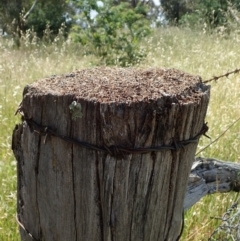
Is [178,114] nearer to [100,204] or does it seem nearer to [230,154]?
[100,204]

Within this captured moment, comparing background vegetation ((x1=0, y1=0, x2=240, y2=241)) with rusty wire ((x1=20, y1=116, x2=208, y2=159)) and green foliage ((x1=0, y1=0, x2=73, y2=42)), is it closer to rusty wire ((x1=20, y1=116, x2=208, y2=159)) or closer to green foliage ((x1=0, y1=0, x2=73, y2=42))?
rusty wire ((x1=20, y1=116, x2=208, y2=159))

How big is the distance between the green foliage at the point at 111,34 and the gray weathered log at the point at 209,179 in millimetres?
6153

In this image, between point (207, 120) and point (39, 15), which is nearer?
point (207, 120)

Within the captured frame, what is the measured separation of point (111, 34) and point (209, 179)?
6746 mm

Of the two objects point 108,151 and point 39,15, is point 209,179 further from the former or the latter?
point 39,15

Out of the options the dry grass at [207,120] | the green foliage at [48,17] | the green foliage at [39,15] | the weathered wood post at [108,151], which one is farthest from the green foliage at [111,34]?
the green foliage at [39,15]

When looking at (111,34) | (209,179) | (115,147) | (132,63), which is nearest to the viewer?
(115,147)

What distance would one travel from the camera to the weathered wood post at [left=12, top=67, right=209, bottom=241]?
49.1 inches

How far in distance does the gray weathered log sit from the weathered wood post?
0.40 metres

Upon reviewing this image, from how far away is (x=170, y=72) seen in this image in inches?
60.1

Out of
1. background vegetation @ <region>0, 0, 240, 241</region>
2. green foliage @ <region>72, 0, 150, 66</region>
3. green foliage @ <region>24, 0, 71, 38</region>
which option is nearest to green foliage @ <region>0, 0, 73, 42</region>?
green foliage @ <region>24, 0, 71, 38</region>

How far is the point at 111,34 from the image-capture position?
8.48m

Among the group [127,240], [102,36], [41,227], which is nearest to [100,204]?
[127,240]

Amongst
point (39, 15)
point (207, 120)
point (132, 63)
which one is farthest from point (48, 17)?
point (207, 120)
